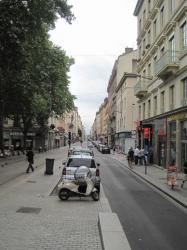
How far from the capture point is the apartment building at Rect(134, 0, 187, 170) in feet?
97.4

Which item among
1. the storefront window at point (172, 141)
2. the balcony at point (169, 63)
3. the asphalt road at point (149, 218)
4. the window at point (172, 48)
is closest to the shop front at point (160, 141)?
the storefront window at point (172, 141)

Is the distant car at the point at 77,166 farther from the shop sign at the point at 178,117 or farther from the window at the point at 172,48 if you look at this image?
the window at the point at 172,48

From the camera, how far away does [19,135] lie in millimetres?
77625

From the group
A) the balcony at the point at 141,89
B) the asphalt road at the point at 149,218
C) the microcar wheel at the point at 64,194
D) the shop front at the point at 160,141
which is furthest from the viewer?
the balcony at the point at 141,89

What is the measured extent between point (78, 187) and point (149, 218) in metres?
3.81

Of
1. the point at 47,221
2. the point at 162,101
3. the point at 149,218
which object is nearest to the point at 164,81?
the point at 162,101

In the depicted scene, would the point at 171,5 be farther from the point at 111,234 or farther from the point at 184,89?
the point at 111,234

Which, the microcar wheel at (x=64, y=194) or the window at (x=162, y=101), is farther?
the window at (x=162, y=101)

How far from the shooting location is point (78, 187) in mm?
15945

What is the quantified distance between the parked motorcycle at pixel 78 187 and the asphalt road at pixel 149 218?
91cm

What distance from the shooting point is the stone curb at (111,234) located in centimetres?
853

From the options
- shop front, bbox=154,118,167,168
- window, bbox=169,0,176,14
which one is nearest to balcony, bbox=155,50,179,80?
window, bbox=169,0,176,14

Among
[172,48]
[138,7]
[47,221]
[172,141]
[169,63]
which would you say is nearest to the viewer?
[47,221]

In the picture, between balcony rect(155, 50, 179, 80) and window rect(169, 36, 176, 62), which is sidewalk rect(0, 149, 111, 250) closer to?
balcony rect(155, 50, 179, 80)
